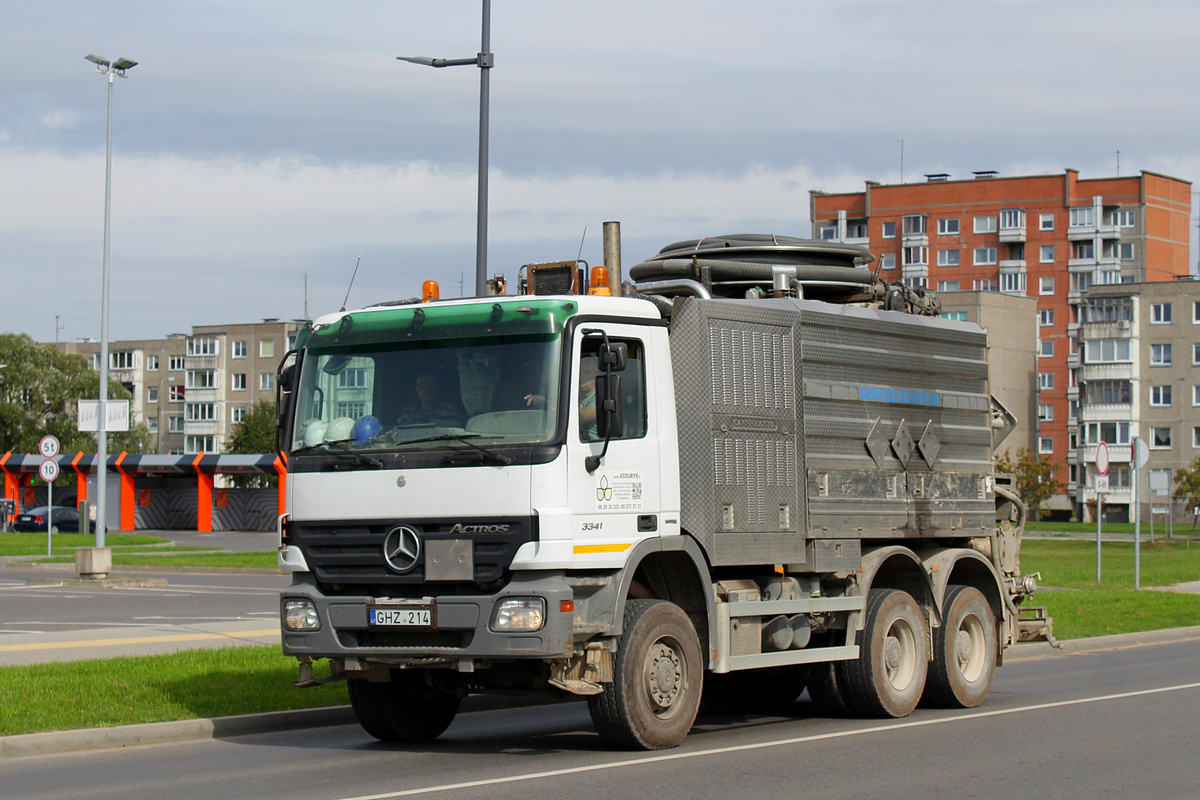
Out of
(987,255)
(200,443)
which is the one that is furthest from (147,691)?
(200,443)

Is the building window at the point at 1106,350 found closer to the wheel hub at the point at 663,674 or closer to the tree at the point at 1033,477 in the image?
the tree at the point at 1033,477

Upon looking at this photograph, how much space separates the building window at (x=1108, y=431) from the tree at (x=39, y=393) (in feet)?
215

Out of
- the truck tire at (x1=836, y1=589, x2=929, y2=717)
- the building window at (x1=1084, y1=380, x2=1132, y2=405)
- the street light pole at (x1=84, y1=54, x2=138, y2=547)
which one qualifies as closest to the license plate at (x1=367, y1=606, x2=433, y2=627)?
the truck tire at (x1=836, y1=589, x2=929, y2=717)

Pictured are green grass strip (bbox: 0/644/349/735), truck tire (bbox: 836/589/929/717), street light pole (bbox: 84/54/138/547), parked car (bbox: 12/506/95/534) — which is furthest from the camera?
parked car (bbox: 12/506/95/534)

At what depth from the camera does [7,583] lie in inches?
1230

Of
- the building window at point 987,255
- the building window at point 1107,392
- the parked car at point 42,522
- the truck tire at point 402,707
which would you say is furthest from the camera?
the building window at point 987,255

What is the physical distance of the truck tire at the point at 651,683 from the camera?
9805 mm

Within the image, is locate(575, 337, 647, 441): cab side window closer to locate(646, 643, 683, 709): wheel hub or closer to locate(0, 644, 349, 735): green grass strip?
locate(646, 643, 683, 709): wheel hub

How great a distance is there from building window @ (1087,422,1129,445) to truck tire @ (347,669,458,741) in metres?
95.8

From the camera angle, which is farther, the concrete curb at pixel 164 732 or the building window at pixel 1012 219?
the building window at pixel 1012 219

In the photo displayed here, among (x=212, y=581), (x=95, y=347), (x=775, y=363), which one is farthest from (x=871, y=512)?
(x=95, y=347)

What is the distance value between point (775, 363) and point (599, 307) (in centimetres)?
185

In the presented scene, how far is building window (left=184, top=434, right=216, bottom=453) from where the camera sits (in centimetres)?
13182

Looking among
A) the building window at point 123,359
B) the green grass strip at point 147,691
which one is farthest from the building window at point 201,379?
the green grass strip at point 147,691
